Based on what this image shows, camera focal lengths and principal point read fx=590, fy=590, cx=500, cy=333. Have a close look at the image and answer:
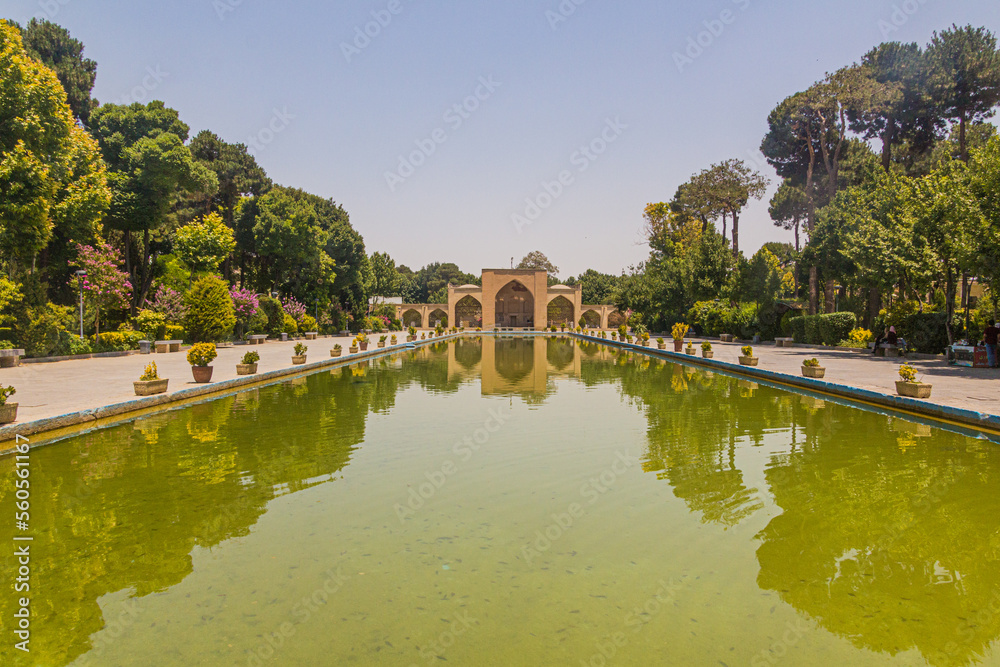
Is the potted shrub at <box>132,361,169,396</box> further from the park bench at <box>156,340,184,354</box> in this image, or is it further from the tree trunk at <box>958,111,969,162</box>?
the tree trunk at <box>958,111,969,162</box>

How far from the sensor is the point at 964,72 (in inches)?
883

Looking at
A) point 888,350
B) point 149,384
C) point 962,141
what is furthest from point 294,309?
point 962,141

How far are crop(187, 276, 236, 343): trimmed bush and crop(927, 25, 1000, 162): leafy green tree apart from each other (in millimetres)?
29039

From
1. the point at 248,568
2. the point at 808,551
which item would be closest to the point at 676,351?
the point at 808,551

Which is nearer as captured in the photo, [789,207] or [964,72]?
[964,72]

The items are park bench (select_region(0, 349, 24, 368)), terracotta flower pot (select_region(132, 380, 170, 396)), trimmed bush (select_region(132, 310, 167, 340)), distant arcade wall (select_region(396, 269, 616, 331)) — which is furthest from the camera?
distant arcade wall (select_region(396, 269, 616, 331))

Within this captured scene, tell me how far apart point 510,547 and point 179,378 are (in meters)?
10.9

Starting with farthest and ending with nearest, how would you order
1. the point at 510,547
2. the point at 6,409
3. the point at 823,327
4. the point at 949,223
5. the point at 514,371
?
the point at 823,327 < the point at 514,371 < the point at 949,223 < the point at 6,409 < the point at 510,547

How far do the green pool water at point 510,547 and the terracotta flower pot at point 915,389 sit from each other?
5.68 feet

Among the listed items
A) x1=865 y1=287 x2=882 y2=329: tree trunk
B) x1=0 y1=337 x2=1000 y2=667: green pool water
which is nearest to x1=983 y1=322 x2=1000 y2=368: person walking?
x1=0 y1=337 x2=1000 y2=667: green pool water

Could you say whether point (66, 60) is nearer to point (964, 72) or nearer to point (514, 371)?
point (514, 371)

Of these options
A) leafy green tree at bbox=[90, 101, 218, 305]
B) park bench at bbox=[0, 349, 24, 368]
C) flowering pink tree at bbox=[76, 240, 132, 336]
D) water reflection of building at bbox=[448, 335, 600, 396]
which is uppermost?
leafy green tree at bbox=[90, 101, 218, 305]

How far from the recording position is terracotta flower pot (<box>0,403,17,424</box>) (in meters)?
6.80

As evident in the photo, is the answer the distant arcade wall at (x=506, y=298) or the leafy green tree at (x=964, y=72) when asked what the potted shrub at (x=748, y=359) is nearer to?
the leafy green tree at (x=964, y=72)
